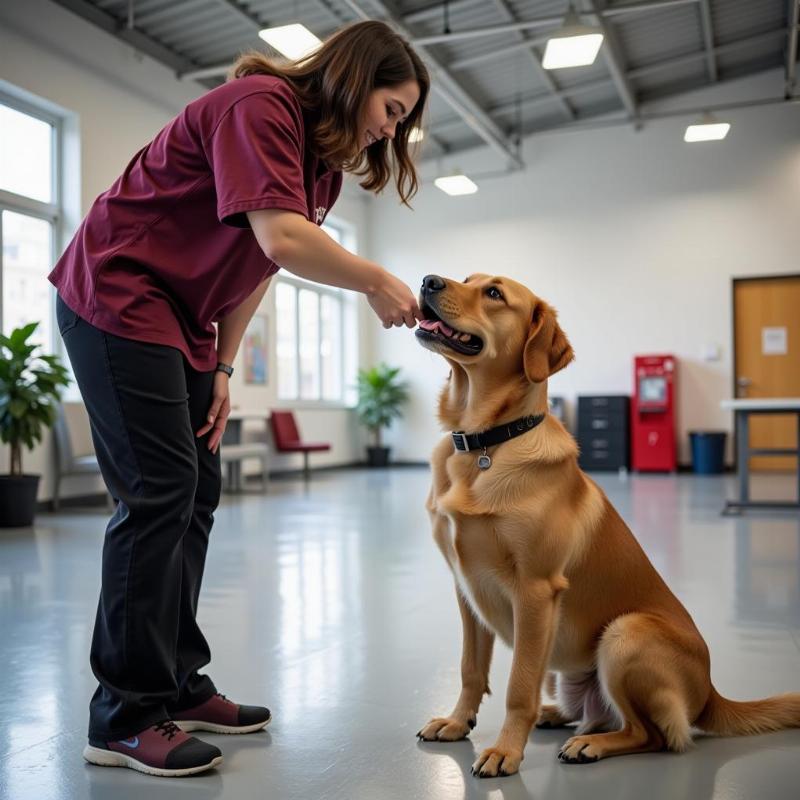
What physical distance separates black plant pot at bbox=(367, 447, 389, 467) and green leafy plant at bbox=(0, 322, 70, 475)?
7078 mm

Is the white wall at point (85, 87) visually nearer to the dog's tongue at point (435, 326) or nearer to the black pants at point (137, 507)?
the black pants at point (137, 507)

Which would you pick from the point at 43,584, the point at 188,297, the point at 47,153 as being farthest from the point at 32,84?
the point at 188,297

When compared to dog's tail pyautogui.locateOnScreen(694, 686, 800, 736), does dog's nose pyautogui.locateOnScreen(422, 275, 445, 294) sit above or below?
above

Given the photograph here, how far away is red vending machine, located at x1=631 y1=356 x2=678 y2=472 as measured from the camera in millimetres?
11070

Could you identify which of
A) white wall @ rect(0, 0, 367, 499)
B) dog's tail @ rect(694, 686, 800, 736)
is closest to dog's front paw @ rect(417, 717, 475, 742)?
dog's tail @ rect(694, 686, 800, 736)

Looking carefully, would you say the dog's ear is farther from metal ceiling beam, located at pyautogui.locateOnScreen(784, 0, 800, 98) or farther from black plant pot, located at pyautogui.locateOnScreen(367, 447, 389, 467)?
black plant pot, located at pyautogui.locateOnScreen(367, 447, 389, 467)

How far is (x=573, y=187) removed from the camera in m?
12.1

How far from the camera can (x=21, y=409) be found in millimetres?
5949

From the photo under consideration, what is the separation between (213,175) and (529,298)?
737 mm

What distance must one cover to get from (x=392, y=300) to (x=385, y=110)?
1.48 ft

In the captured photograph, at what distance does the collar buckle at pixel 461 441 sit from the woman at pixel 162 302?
0.31 meters

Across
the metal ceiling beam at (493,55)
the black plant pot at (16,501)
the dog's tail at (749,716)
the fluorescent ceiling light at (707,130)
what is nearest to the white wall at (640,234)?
the fluorescent ceiling light at (707,130)

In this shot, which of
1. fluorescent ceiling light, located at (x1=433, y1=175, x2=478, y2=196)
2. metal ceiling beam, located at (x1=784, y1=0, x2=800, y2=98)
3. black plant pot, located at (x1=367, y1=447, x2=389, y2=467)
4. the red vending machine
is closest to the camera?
metal ceiling beam, located at (x1=784, y1=0, x2=800, y2=98)

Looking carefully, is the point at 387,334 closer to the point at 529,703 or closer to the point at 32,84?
the point at 32,84
